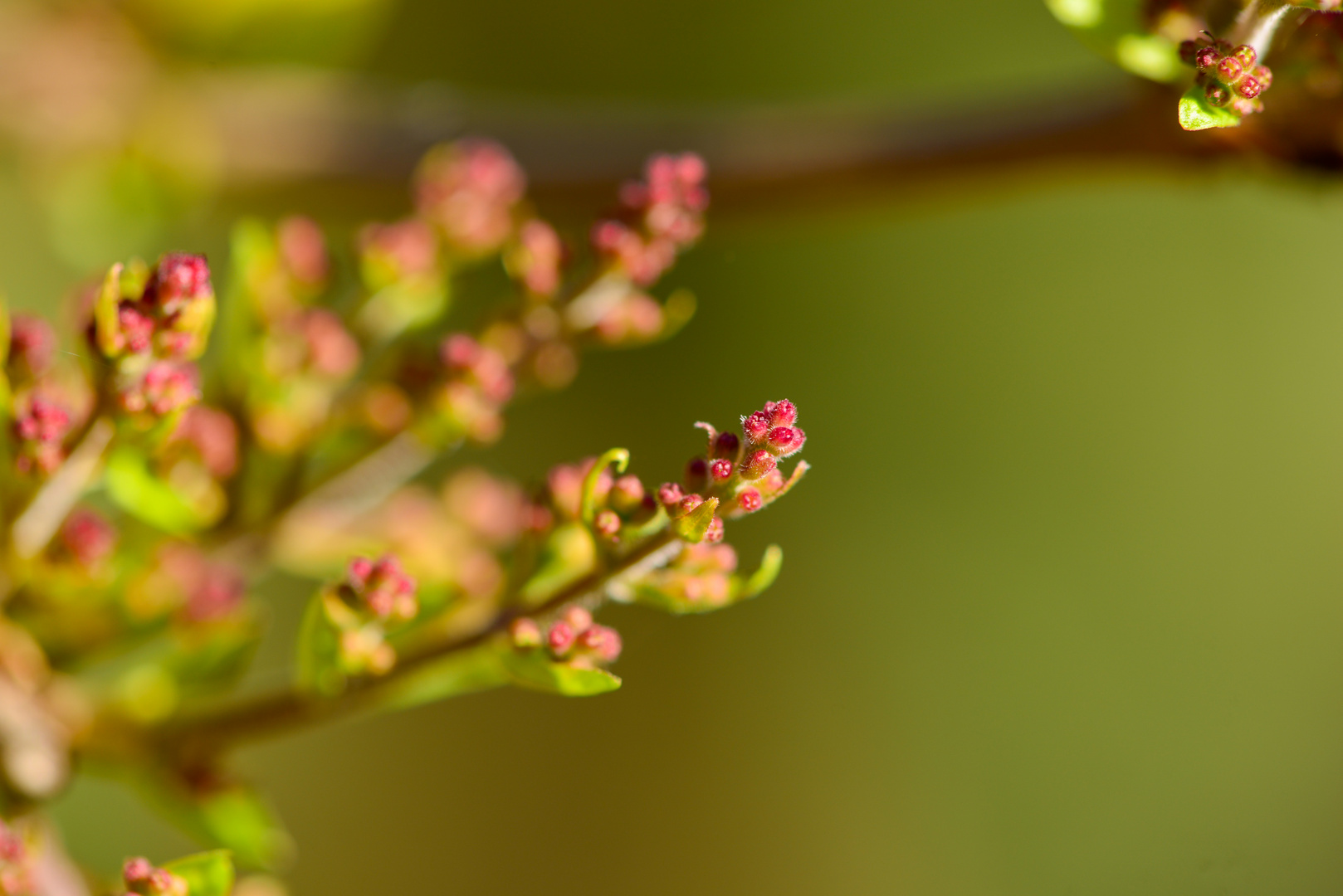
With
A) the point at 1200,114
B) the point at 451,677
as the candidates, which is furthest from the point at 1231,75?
the point at 451,677

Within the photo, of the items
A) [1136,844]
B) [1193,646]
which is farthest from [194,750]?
[1193,646]

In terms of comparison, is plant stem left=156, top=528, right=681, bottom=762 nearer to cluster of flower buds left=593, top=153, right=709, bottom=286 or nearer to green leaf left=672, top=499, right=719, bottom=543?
green leaf left=672, top=499, right=719, bottom=543

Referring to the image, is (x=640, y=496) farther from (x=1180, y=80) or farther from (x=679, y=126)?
(x=679, y=126)

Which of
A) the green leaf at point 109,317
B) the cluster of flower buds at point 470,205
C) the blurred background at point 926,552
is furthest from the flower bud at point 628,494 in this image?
the blurred background at point 926,552

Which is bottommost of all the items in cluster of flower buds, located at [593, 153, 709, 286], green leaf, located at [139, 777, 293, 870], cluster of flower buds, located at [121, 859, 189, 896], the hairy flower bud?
cluster of flower buds, located at [121, 859, 189, 896]

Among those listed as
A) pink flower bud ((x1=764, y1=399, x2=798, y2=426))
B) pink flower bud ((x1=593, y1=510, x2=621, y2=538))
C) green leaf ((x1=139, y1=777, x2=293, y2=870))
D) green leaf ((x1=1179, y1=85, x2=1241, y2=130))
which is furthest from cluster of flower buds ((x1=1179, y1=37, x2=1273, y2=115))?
green leaf ((x1=139, y1=777, x2=293, y2=870))

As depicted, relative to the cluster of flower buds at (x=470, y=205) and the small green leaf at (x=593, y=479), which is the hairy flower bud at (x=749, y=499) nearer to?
the small green leaf at (x=593, y=479)

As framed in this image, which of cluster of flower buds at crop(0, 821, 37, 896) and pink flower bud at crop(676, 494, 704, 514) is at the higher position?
pink flower bud at crop(676, 494, 704, 514)
